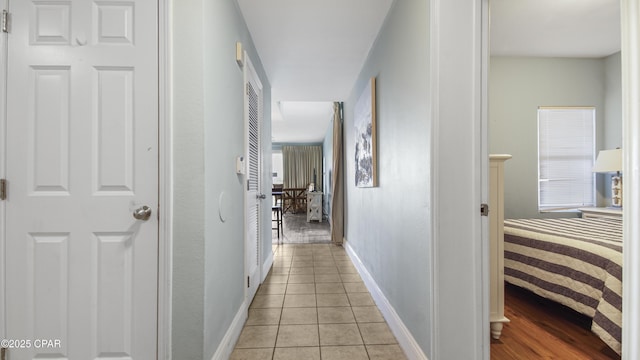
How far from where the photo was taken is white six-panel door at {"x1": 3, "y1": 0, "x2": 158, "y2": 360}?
1292 mm

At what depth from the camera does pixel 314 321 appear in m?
2.13

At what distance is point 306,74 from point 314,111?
8.95 ft

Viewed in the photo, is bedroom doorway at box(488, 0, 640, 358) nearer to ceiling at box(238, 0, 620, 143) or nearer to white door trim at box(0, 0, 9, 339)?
ceiling at box(238, 0, 620, 143)

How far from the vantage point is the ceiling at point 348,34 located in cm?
215

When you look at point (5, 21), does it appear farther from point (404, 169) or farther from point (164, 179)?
point (404, 169)

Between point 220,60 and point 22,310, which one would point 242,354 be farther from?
point 220,60

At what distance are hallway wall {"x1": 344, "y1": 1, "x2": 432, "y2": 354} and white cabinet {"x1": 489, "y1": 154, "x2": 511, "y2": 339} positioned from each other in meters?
0.54

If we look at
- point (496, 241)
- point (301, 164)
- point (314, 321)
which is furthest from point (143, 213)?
point (301, 164)

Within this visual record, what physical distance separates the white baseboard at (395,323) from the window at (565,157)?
281 centimetres

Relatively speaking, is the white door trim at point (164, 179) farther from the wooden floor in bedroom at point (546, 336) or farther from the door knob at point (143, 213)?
the wooden floor in bedroom at point (546, 336)

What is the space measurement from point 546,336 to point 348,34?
2.73 meters

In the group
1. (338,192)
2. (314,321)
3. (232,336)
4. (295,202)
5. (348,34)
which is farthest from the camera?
(295,202)

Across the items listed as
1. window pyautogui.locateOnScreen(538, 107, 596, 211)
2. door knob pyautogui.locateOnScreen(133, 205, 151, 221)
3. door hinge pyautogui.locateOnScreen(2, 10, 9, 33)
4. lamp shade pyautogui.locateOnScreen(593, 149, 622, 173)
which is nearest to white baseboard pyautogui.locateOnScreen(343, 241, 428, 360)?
door knob pyautogui.locateOnScreen(133, 205, 151, 221)

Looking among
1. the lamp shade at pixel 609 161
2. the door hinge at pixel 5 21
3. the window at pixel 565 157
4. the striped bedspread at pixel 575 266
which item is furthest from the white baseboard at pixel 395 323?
the lamp shade at pixel 609 161
